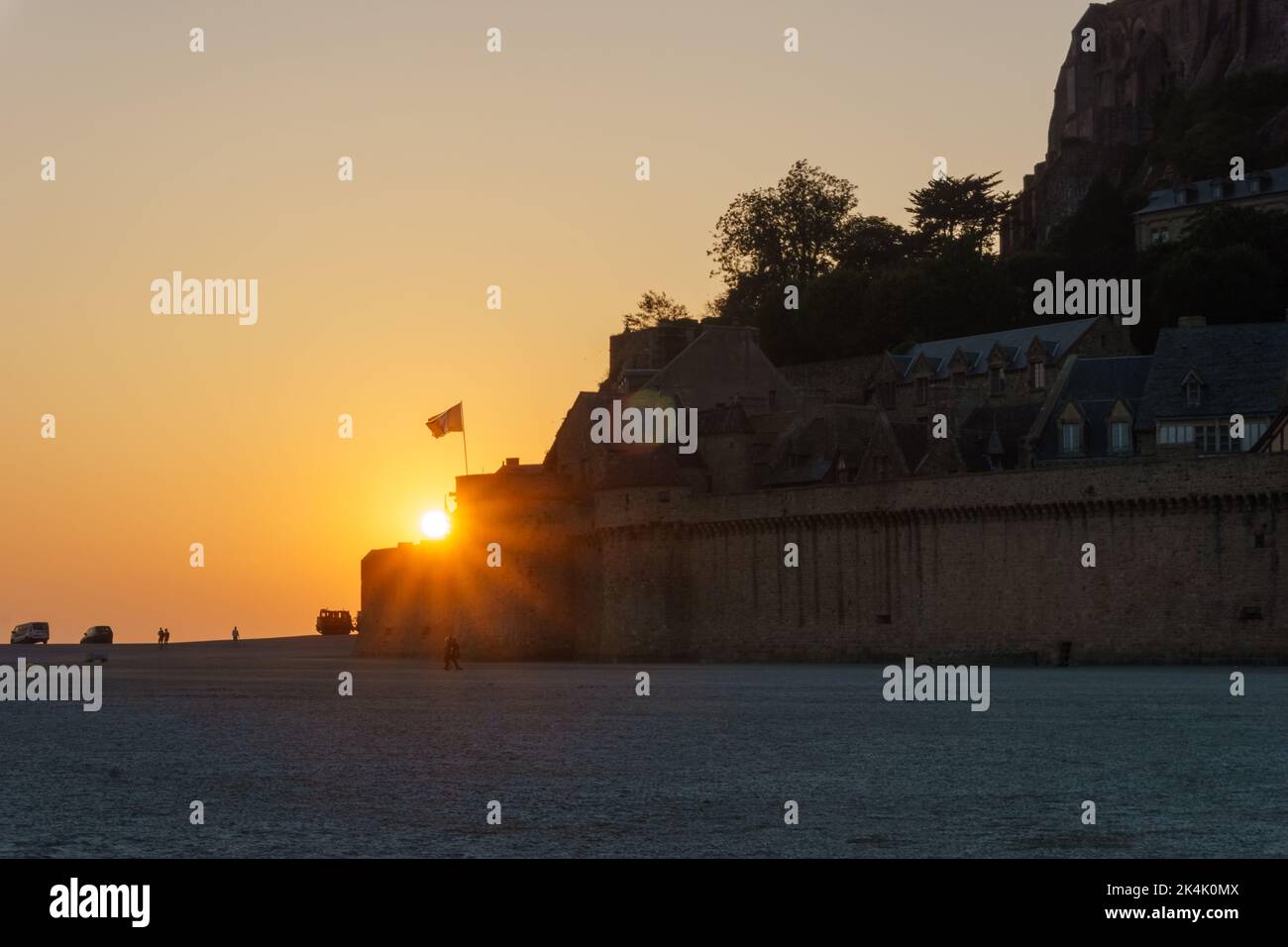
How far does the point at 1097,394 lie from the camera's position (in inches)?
3287

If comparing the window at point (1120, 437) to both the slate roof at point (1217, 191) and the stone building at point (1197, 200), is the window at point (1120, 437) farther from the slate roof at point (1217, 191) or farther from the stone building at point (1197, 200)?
the slate roof at point (1217, 191)

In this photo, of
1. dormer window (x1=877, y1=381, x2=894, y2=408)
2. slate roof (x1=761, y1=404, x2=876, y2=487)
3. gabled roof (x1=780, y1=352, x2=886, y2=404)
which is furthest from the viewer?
gabled roof (x1=780, y1=352, x2=886, y2=404)

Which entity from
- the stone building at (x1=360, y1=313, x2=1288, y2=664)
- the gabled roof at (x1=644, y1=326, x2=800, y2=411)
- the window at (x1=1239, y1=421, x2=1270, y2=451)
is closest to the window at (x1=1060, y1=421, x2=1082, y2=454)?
the stone building at (x1=360, y1=313, x2=1288, y2=664)

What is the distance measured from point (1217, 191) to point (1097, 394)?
138 feet

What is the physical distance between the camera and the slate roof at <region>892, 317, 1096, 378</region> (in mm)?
97750

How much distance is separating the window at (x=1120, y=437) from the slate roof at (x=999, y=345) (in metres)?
17.2

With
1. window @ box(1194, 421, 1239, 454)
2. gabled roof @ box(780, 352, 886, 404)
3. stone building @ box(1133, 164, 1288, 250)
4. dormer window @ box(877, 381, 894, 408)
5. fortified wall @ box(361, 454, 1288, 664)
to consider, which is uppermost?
stone building @ box(1133, 164, 1288, 250)

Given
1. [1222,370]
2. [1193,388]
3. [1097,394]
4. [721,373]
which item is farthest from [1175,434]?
[721,373]

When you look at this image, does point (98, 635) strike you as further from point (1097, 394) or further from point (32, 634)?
point (1097, 394)

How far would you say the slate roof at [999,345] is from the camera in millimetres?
97750

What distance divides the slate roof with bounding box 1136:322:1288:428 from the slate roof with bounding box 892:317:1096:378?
1801 centimetres

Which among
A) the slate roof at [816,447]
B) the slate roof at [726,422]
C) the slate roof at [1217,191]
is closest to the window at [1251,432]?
the slate roof at [816,447]

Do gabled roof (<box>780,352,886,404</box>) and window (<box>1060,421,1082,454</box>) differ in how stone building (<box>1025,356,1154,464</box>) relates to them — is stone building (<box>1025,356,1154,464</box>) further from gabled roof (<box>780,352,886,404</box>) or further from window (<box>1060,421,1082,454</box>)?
gabled roof (<box>780,352,886,404</box>)
